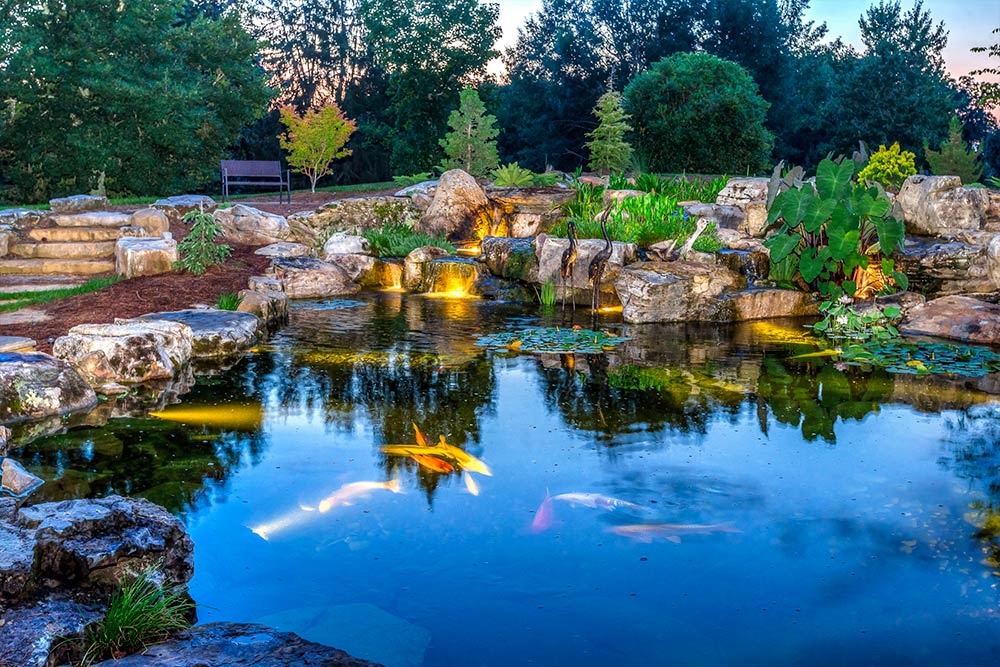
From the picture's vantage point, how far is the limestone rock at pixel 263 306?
10.2 metres

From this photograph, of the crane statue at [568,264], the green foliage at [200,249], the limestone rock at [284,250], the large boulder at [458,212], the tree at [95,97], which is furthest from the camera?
the tree at [95,97]

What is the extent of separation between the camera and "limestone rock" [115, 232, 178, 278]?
37.7 feet

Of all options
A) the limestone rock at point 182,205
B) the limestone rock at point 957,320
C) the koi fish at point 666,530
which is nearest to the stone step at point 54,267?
the limestone rock at point 182,205

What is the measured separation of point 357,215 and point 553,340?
8.25 meters

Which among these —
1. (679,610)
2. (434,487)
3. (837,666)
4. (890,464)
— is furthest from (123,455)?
(890,464)

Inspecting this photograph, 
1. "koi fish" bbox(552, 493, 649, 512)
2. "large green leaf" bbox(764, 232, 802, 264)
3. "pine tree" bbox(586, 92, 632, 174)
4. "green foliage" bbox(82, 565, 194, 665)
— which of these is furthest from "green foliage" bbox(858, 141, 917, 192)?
"green foliage" bbox(82, 565, 194, 665)

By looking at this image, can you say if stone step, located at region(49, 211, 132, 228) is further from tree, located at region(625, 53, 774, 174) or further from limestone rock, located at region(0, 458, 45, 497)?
tree, located at region(625, 53, 774, 174)

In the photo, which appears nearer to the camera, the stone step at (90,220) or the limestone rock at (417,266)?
the stone step at (90,220)

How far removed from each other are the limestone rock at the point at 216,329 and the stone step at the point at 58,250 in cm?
410

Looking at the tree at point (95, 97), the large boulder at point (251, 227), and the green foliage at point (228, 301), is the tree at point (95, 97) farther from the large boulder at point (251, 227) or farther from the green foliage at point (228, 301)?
the green foliage at point (228, 301)

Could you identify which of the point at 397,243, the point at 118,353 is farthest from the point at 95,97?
the point at 118,353

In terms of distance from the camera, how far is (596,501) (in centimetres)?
501

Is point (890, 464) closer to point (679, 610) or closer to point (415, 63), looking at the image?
point (679, 610)

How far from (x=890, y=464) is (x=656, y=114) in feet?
67.4
